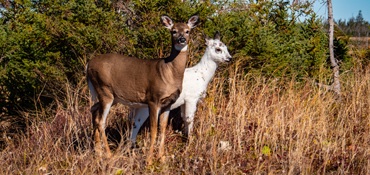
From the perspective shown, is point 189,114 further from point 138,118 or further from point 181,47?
point 181,47

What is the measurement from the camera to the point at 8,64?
8492 mm

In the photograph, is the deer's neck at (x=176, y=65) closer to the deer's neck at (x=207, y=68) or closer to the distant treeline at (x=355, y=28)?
the deer's neck at (x=207, y=68)

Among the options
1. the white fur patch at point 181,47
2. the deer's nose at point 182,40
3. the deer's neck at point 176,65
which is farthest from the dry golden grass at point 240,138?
the deer's nose at point 182,40

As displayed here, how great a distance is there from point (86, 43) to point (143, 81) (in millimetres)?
2276

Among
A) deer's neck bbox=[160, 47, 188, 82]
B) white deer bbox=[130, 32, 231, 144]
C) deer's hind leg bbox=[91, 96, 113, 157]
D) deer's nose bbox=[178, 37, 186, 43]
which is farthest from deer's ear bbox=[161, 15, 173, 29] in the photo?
deer's hind leg bbox=[91, 96, 113, 157]

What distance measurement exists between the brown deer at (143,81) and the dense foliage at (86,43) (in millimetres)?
1704

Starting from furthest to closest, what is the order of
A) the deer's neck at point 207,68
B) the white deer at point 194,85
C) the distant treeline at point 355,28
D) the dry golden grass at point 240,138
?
1. the distant treeline at point 355,28
2. the deer's neck at point 207,68
3. the white deer at point 194,85
4. the dry golden grass at point 240,138

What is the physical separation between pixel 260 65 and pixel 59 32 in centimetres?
305

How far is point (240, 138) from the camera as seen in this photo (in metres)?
6.75

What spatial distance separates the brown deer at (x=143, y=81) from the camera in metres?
6.20

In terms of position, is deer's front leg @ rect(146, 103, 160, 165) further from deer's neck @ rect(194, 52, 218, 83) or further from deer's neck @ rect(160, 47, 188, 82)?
deer's neck @ rect(194, 52, 218, 83)

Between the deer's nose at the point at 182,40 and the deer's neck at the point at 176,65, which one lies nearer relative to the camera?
the deer's nose at the point at 182,40

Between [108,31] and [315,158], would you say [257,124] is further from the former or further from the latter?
[108,31]

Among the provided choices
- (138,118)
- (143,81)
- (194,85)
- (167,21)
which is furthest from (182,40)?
(138,118)
